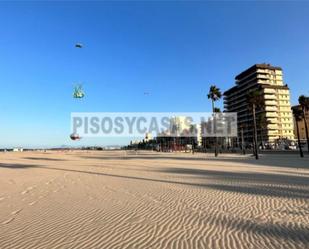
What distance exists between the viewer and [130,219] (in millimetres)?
8492

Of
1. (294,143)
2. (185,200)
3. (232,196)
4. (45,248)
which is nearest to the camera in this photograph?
(45,248)

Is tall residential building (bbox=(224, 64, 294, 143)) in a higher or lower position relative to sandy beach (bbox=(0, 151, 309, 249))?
higher

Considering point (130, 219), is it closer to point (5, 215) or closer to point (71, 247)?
point (71, 247)

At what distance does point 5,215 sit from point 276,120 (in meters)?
122

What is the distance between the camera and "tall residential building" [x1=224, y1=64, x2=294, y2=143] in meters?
120

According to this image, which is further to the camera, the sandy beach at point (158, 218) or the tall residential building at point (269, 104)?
the tall residential building at point (269, 104)

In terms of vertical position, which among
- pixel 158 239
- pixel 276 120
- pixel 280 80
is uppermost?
pixel 280 80

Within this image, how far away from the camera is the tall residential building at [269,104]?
394ft

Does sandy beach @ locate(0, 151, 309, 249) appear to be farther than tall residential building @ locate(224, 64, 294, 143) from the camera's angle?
No

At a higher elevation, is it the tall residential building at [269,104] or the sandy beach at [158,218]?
the tall residential building at [269,104]

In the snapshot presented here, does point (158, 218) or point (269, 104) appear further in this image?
point (269, 104)

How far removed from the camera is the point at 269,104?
122m

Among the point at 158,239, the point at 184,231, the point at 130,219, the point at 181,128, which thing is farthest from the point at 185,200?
the point at 181,128

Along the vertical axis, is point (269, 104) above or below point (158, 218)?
above
